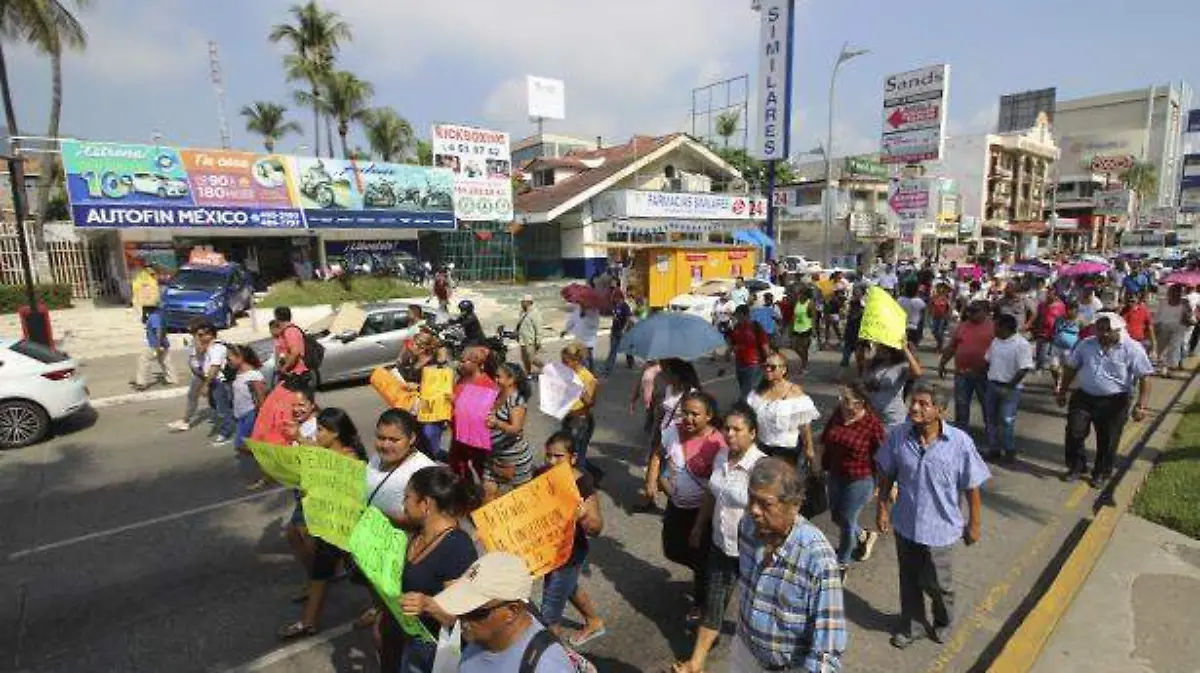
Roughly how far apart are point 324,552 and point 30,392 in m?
7.42

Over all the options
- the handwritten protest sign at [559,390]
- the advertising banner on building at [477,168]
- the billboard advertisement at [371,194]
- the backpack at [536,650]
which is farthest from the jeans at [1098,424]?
the advertising banner on building at [477,168]

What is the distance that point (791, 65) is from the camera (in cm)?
2261

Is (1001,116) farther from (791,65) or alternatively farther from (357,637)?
(357,637)

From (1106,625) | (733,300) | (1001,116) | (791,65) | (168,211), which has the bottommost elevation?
(1106,625)

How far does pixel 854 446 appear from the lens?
450cm

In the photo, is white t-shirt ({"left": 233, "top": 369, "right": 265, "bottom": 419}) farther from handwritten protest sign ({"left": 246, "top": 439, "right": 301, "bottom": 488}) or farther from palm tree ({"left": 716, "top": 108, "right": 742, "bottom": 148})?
palm tree ({"left": 716, "top": 108, "right": 742, "bottom": 148})

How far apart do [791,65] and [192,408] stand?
21.1 meters

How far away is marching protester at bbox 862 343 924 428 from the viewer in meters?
5.71

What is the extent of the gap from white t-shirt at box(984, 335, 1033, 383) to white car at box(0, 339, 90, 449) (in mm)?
11823

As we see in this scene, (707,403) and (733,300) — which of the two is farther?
(733,300)

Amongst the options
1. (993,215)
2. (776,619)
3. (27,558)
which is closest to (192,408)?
(27,558)

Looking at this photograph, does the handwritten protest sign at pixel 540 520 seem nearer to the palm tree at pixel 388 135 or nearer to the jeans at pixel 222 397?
the jeans at pixel 222 397

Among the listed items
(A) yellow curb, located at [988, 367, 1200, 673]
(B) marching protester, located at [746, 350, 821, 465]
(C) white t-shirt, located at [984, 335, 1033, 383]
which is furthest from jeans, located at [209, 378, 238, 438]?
(C) white t-shirt, located at [984, 335, 1033, 383]

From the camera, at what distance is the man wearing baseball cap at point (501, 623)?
1978 mm
